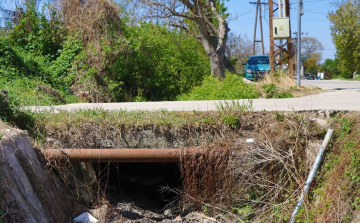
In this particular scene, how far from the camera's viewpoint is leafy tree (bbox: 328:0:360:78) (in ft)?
121

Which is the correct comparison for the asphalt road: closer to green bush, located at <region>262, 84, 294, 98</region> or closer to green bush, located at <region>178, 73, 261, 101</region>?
green bush, located at <region>262, 84, 294, 98</region>

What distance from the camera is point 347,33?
124ft

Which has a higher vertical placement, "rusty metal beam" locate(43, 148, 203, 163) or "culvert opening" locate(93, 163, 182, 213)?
"rusty metal beam" locate(43, 148, 203, 163)

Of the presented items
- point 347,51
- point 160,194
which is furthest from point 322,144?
point 347,51

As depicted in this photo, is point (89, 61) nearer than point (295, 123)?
No

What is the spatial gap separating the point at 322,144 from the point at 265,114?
3.84ft

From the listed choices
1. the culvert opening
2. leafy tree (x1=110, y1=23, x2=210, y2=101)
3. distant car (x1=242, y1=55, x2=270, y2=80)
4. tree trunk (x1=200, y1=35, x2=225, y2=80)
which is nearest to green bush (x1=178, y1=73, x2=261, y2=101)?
tree trunk (x1=200, y1=35, x2=225, y2=80)

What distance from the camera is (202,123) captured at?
7289 mm

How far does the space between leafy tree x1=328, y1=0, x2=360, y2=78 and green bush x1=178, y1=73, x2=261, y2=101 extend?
80.4ft

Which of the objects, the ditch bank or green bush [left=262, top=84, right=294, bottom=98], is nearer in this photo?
the ditch bank

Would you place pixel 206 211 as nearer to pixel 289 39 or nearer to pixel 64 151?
pixel 64 151

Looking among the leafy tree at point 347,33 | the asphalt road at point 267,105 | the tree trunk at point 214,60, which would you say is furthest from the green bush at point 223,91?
the leafy tree at point 347,33

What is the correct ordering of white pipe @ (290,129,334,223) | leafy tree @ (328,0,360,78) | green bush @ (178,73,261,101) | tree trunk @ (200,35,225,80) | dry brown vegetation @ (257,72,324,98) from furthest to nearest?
leafy tree @ (328,0,360,78)
tree trunk @ (200,35,225,80)
green bush @ (178,73,261,101)
dry brown vegetation @ (257,72,324,98)
white pipe @ (290,129,334,223)

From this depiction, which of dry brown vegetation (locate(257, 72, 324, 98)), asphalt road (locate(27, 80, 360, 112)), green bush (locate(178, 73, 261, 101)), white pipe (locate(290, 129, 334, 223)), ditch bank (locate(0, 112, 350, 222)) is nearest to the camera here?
white pipe (locate(290, 129, 334, 223))
